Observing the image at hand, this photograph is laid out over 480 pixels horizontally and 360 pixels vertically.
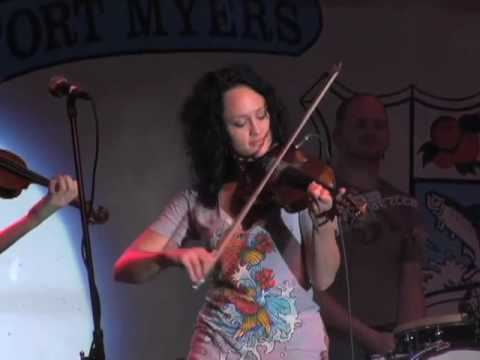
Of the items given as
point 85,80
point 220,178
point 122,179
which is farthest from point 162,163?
point 220,178

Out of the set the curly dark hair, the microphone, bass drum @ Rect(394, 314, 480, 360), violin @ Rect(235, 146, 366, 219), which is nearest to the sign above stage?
the curly dark hair

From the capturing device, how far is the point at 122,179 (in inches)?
122

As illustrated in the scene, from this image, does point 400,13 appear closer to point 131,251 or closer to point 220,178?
point 220,178

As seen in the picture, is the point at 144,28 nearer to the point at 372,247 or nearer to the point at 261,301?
the point at 372,247

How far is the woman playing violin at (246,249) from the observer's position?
2.18m

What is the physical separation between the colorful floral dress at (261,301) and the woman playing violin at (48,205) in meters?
0.35

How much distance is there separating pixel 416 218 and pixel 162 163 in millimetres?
955

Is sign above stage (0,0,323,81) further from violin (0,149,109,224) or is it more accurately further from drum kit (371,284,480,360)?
drum kit (371,284,480,360)

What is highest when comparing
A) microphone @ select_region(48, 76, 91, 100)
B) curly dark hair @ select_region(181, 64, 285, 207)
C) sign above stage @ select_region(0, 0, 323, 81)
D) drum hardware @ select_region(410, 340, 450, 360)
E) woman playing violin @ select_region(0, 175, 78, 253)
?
sign above stage @ select_region(0, 0, 323, 81)

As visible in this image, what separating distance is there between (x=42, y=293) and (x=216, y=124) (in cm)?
98

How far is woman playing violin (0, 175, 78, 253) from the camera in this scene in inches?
87.0

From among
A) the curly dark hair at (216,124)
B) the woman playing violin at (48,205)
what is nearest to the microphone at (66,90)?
the woman playing violin at (48,205)

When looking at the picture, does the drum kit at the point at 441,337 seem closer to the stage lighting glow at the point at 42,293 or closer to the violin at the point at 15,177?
the violin at the point at 15,177

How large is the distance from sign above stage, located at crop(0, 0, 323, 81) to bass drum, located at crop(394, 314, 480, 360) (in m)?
1.19
